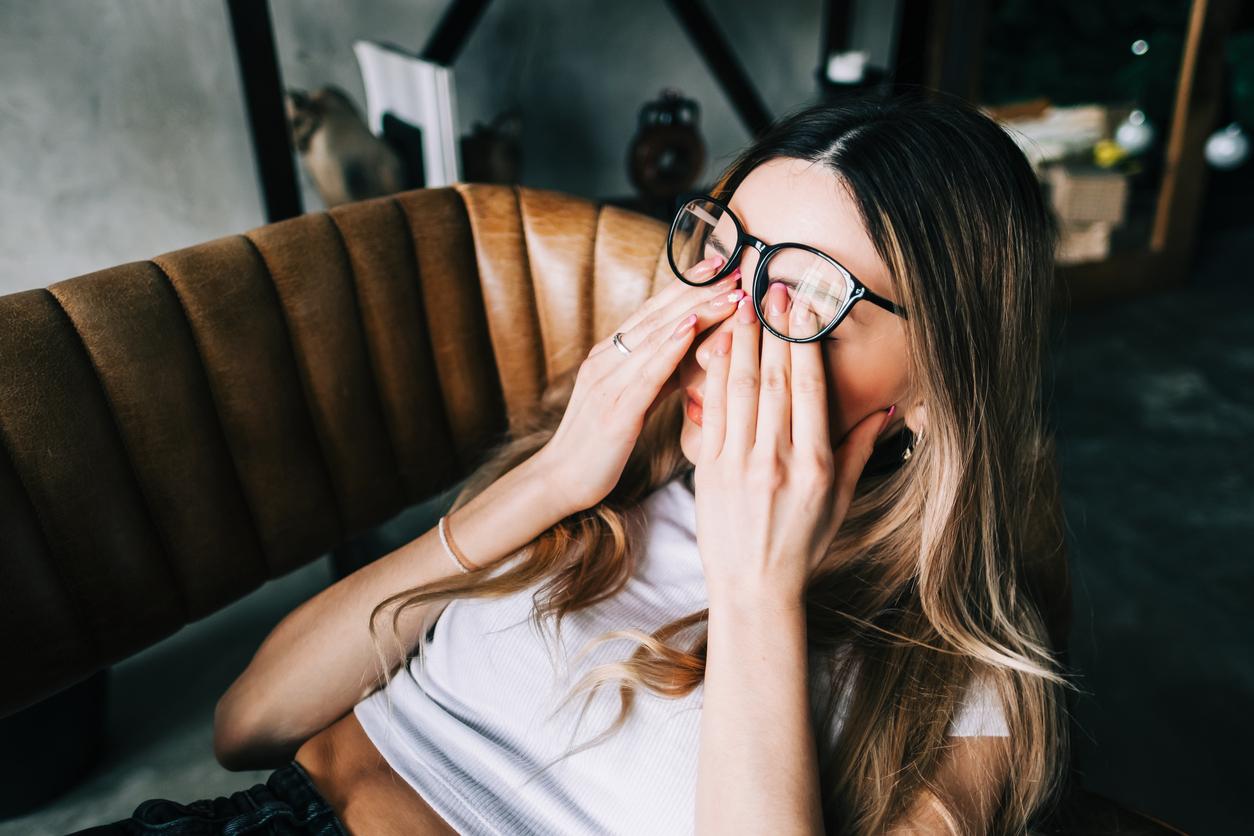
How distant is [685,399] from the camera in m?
1.05

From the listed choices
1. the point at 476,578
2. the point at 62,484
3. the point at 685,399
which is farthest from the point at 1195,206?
the point at 62,484

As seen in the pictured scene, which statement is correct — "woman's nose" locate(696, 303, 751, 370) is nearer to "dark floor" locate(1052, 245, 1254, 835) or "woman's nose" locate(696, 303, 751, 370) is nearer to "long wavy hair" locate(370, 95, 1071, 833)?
"long wavy hair" locate(370, 95, 1071, 833)

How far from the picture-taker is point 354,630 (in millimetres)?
1037

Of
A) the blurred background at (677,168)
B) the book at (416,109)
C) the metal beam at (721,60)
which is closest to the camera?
the blurred background at (677,168)

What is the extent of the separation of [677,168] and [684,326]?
1.43 metres

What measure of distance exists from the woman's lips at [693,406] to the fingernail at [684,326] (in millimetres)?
103

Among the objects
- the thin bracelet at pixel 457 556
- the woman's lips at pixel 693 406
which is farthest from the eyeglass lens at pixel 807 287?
the thin bracelet at pixel 457 556

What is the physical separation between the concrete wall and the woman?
0.63 m

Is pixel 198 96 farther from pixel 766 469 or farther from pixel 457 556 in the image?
pixel 766 469

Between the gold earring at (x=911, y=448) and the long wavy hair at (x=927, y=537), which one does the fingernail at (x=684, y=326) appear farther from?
the gold earring at (x=911, y=448)

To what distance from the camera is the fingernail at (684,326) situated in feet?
3.08

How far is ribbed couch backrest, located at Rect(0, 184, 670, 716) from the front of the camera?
3.49ft

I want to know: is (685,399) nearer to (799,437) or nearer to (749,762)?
(799,437)

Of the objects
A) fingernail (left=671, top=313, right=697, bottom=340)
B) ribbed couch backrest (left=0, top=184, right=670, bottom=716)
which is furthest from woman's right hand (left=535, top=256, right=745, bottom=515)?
ribbed couch backrest (left=0, top=184, right=670, bottom=716)
